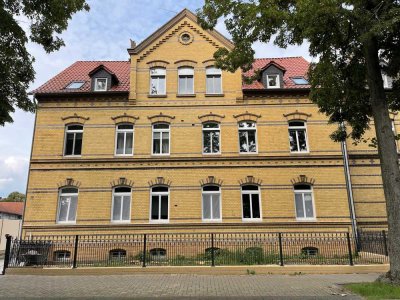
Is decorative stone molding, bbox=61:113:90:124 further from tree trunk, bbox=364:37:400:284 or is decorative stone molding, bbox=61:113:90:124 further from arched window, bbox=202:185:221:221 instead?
tree trunk, bbox=364:37:400:284

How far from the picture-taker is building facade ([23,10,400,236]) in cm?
1730

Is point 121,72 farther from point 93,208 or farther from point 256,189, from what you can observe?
point 256,189

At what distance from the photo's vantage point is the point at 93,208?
17297mm

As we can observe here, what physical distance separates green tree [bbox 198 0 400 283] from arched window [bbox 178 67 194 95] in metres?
7.26

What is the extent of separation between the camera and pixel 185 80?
1934 cm

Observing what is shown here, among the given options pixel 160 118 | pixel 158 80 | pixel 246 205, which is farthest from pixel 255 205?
pixel 158 80

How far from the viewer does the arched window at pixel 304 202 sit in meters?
17.6

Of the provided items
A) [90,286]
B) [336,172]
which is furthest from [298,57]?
[90,286]

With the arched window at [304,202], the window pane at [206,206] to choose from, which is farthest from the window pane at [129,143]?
the arched window at [304,202]

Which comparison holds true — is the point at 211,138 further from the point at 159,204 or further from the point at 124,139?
the point at 124,139

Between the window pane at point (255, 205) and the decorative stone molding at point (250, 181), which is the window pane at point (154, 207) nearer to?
the decorative stone molding at point (250, 181)

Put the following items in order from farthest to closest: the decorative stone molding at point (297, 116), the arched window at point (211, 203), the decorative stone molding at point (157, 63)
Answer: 1. the decorative stone molding at point (157, 63)
2. the decorative stone molding at point (297, 116)
3. the arched window at point (211, 203)

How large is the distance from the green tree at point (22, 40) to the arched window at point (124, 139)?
8065 millimetres

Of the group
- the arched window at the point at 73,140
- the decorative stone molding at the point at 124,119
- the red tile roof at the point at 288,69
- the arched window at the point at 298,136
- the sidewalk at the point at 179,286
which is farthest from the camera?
the red tile roof at the point at 288,69
